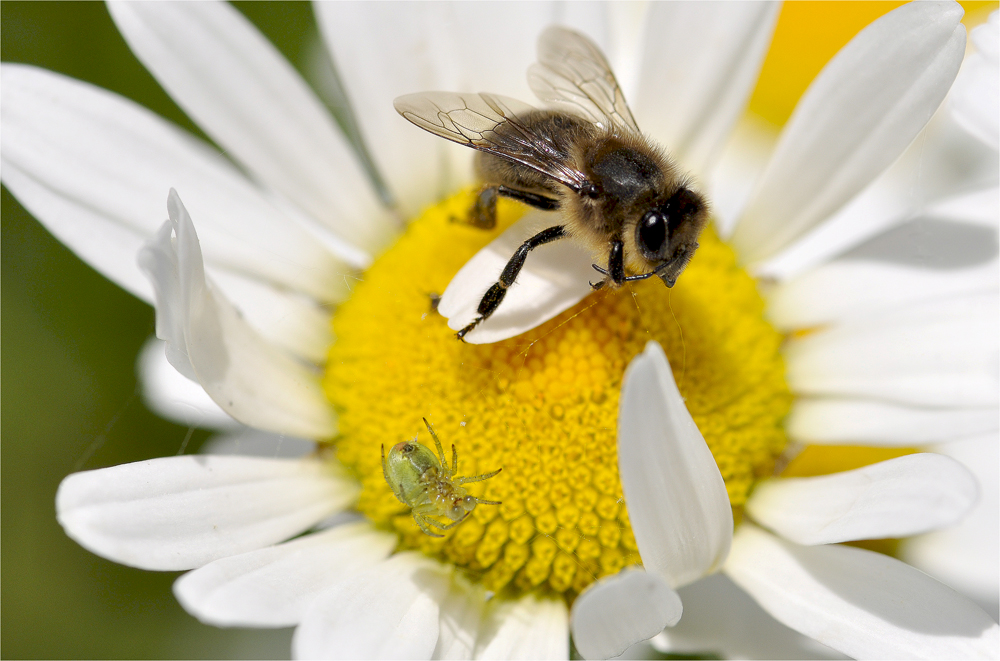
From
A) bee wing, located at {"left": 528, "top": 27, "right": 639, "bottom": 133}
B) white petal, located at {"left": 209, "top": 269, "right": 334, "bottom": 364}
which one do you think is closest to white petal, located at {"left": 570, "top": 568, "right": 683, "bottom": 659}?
white petal, located at {"left": 209, "top": 269, "right": 334, "bottom": 364}

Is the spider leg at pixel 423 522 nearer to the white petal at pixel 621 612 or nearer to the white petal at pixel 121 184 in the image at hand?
the white petal at pixel 621 612

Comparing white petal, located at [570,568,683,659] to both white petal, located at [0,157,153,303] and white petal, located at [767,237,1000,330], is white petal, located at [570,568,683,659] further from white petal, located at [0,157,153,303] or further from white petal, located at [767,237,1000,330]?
→ white petal, located at [0,157,153,303]

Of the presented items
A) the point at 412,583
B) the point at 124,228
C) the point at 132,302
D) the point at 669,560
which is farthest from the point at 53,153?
the point at 669,560

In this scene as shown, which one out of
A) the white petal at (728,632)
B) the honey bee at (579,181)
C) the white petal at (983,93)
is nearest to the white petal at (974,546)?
the white petal at (728,632)

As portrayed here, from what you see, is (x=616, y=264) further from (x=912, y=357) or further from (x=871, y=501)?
(x=912, y=357)

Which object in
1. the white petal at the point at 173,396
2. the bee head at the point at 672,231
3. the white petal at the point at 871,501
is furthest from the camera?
the white petal at the point at 173,396

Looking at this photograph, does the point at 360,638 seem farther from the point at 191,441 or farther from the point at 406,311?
the point at 191,441
